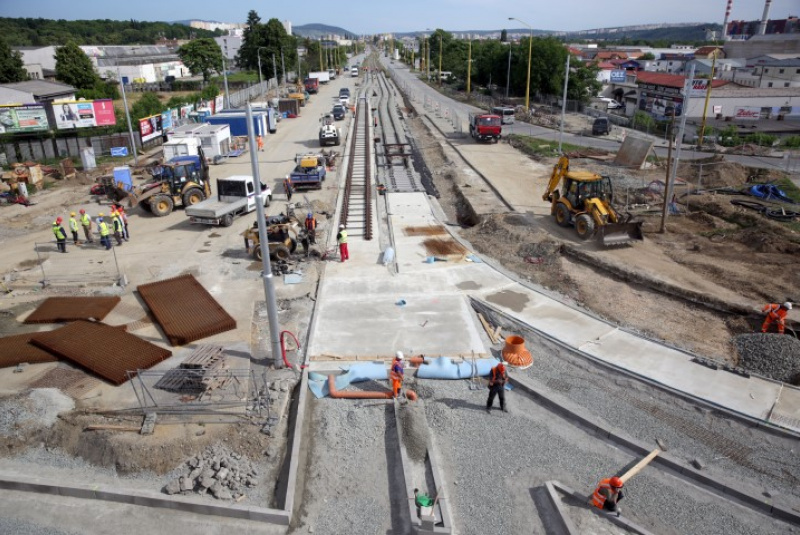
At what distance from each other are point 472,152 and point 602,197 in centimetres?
1759

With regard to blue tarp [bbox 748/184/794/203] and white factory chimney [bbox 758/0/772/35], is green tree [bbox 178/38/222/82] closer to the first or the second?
blue tarp [bbox 748/184/794/203]

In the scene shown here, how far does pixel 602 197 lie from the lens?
2048cm

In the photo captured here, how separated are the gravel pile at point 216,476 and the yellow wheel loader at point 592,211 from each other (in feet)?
47.9

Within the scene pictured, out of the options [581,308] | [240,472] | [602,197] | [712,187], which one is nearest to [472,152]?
[712,187]

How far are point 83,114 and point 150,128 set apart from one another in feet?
16.0

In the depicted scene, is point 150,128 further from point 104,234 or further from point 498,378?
point 498,378

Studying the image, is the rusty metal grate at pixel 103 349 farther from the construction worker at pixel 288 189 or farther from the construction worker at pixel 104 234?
the construction worker at pixel 288 189

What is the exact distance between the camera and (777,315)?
13289mm

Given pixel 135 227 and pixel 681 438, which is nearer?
pixel 681 438

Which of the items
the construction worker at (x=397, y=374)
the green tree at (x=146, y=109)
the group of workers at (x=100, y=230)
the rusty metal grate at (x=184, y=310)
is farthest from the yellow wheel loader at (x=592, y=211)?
the green tree at (x=146, y=109)

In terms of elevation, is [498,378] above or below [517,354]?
above

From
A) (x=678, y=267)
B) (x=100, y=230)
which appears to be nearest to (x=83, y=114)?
(x=100, y=230)

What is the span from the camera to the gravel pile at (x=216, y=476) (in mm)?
9078

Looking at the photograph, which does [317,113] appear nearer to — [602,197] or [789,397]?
[602,197]
